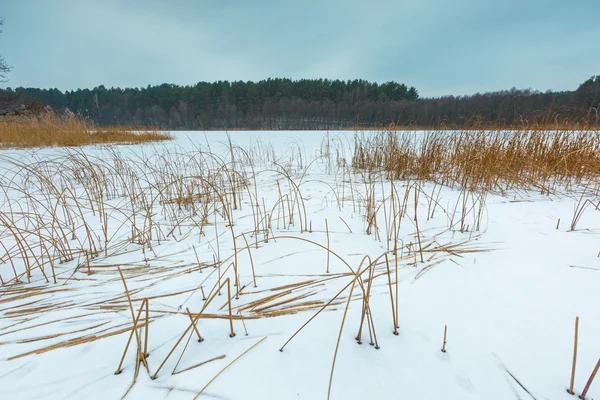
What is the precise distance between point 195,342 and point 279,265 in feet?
1.80

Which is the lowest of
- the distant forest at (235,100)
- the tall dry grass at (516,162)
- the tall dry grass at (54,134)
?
the tall dry grass at (516,162)

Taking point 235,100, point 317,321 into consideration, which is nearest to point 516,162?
point 317,321

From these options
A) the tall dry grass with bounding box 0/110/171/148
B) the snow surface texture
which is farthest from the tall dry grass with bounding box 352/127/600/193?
the tall dry grass with bounding box 0/110/171/148

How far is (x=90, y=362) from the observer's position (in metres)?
0.68

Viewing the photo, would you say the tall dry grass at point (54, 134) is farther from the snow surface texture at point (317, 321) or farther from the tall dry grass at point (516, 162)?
the tall dry grass at point (516, 162)

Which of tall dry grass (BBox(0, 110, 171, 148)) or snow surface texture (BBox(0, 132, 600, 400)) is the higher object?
tall dry grass (BBox(0, 110, 171, 148))

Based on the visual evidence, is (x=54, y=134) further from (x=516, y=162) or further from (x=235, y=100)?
(x=235, y=100)

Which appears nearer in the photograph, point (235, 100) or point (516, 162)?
point (516, 162)

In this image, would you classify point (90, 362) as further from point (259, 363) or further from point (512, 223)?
point (512, 223)

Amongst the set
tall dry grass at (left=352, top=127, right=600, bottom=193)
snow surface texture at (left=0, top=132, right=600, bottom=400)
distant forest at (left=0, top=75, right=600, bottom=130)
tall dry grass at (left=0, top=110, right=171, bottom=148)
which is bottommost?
snow surface texture at (left=0, top=132, right=600, bottom=400)

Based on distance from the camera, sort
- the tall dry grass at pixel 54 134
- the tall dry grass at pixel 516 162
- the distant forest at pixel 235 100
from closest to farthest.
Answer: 1. the tall dry grass at pixel 516 162
2. the tall dry grass at pixel 54 134
3. the distant forest at pixel 235 100

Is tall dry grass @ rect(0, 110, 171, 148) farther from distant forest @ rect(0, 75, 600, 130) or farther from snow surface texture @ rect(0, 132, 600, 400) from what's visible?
distant forest @ rect(0, 75, 600, 130)

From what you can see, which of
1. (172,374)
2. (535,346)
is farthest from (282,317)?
(535,346)

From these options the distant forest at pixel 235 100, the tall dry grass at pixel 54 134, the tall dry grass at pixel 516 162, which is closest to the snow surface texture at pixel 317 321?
the tall dry grass at pixel 516 162
